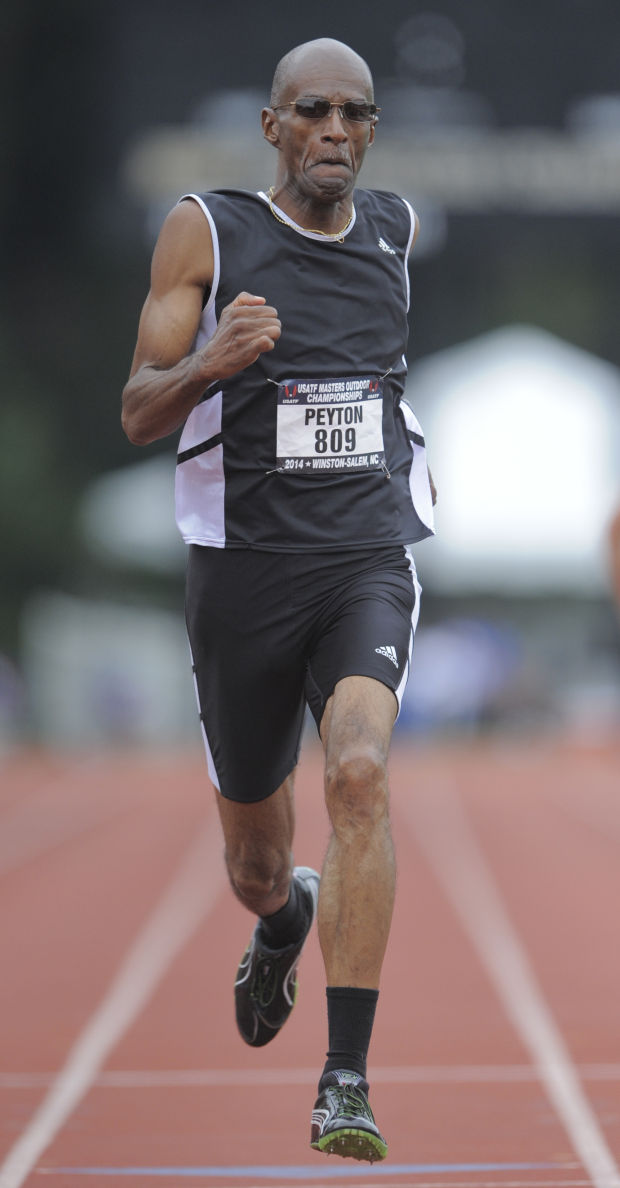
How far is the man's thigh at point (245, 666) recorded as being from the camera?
451cm

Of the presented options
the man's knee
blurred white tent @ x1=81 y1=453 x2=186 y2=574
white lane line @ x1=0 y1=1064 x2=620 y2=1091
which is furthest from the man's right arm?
blurred white tent @ x1=81 y1=453 x2=186 y2=574

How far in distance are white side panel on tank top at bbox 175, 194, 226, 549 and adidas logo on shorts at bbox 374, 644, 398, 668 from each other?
18.1 inches

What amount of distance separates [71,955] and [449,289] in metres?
30.6

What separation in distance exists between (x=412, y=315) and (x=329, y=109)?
32.9 meters

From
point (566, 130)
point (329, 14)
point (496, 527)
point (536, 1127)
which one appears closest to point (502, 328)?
point (496, 527)

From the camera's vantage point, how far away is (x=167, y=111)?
24031mm

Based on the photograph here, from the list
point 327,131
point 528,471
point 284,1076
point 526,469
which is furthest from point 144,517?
point 327,131

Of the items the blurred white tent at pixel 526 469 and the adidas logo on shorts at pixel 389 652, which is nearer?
the adidas logo on shorts at pixel 389 652

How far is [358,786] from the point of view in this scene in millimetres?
4078

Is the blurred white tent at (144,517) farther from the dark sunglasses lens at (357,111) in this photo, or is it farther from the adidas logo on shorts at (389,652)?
the adidas logo on shorts at (389,652)

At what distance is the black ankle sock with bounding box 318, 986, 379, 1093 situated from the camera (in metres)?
4.01

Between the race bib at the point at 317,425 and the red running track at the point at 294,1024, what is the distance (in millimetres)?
1682

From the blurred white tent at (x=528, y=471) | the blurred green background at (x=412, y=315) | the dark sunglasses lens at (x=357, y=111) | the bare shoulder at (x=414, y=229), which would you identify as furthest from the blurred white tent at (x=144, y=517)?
the dark sunglasses lens at (x=357, y=111)

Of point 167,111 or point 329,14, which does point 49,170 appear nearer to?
point 167,111
